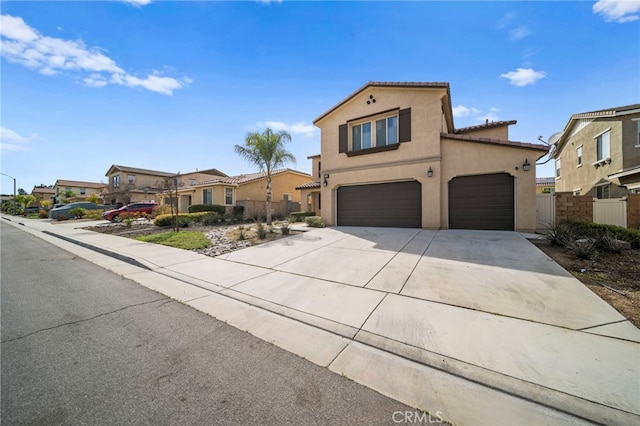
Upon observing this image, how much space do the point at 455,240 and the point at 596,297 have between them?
174 inches

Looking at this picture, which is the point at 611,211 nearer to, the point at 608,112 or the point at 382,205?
the point at 608,112

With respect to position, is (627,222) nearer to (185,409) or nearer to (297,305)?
(297,305)

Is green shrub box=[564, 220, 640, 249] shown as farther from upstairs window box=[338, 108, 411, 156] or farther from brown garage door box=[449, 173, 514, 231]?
upstairs window box=[338, 108, 411, 156]

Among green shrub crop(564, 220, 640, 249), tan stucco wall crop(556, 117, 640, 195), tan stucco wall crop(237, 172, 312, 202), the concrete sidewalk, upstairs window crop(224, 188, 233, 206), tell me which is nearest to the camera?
the concrete sidewalk

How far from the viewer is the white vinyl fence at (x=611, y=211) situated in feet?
30.3

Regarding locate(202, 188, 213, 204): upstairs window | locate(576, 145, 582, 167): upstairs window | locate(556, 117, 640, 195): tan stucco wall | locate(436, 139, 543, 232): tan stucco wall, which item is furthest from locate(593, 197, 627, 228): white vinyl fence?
locate(202, 188, 213, 204): upstairs window

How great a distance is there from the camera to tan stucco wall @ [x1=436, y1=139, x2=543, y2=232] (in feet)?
30.8

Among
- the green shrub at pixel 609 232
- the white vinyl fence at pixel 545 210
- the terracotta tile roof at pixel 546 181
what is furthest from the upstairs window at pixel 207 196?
the terracotta tile roof at pixel 546 181

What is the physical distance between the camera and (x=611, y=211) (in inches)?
372

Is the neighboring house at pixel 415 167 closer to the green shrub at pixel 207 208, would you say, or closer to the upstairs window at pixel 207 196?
the green shrub at pixel 207 208

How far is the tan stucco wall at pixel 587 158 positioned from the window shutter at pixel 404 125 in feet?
39.9

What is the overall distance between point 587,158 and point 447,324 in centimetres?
2137

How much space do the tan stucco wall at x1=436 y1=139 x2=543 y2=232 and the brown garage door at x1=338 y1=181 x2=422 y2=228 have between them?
4.19ft

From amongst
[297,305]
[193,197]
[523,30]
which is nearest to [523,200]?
[523,30]
